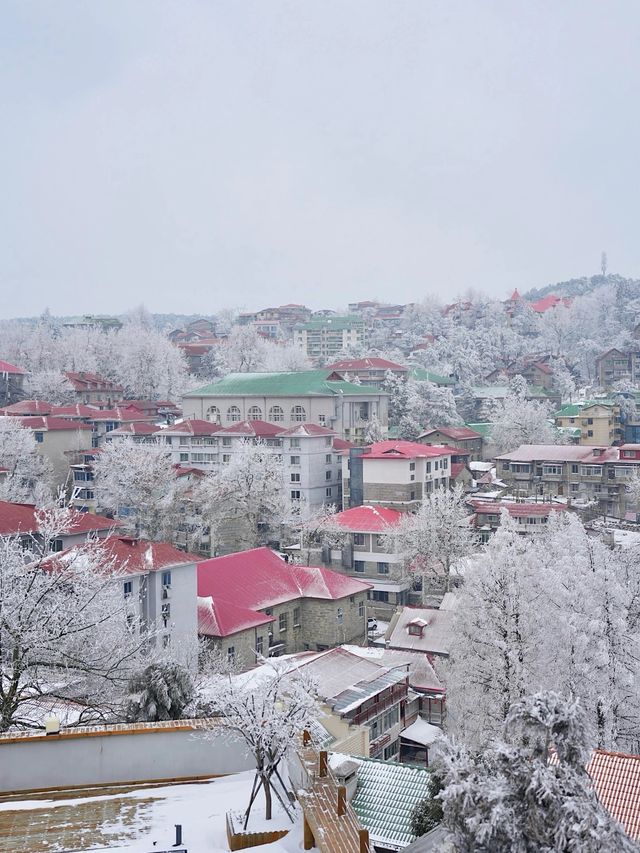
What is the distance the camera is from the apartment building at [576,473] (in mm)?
43375

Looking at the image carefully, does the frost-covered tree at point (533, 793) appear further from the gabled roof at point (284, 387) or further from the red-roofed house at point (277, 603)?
the gabled roof at point (284, 387)

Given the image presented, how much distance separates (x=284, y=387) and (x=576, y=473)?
66.5 feet

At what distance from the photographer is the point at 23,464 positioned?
45906 millimetres

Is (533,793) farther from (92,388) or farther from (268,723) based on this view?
(92,388)

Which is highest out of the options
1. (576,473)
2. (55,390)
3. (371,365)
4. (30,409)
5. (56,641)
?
(371,365)

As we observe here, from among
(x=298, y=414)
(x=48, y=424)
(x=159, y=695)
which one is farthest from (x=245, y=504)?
(x=159, y=695)

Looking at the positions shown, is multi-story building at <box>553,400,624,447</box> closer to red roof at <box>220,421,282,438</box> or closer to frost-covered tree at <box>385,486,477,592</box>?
red roof at <box>220,421,282,438</box>

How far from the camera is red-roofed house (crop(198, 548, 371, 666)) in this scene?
26.4 meters

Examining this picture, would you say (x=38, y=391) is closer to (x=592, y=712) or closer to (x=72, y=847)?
(x=592, y=712)

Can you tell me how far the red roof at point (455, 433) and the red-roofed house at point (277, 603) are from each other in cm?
2442

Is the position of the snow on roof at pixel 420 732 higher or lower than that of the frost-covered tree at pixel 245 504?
lower

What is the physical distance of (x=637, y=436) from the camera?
5509 centimetres

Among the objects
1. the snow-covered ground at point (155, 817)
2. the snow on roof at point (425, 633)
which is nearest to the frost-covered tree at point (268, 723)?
the snow-covered ground at point (155, 817)

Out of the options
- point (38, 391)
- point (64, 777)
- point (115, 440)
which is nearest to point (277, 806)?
point (64, 777)
